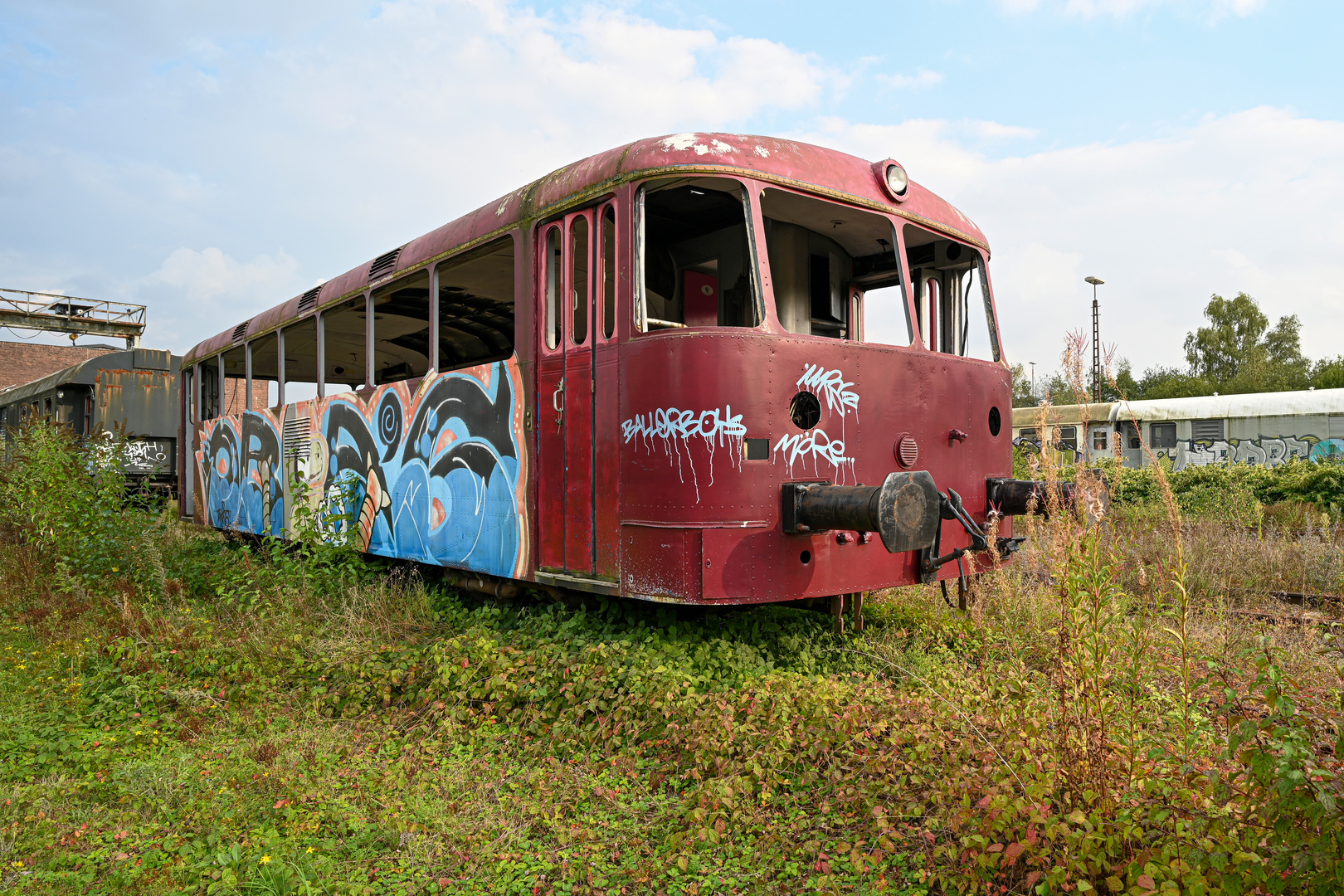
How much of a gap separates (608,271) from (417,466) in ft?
8.61

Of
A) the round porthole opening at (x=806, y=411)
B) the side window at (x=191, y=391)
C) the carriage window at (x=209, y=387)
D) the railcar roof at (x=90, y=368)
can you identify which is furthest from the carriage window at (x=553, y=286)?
the railcar roof at (x=90, y=368)

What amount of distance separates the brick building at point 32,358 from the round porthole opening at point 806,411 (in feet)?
125

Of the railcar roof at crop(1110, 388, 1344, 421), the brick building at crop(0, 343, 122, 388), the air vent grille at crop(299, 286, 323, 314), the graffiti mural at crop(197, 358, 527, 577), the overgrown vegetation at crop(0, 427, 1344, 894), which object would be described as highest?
the brick building at crop(0, 343, 122, 388)

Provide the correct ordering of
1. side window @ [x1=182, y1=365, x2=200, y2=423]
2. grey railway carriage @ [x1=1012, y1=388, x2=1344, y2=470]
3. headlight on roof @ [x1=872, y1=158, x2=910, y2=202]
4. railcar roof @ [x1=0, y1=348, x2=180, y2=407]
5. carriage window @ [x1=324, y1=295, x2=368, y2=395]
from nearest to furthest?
headlight on roof @ [x1=872, y1=158, x2=910, y2=202] → carriage window @ [x1=324, y1=295, x2=368, y2=395] → side window @ [x1=182, y1=365, x2=200, y2=423] → railcar roof @ [x1=0, y1=348, x2=180, y2=407] → grey railway carriage @ [x1=1012, y1=388, x2=1344, y2=470]

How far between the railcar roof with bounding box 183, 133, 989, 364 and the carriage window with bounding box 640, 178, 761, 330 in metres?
0.54

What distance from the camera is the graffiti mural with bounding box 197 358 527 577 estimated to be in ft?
18.0

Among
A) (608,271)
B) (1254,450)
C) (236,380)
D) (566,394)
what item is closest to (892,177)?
(608,271)

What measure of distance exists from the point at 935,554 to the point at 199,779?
3.93 m

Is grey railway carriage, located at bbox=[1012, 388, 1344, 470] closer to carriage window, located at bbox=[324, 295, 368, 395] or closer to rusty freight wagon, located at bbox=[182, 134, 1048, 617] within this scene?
rusty freight wagon, located at bbox=[182, 134, 1048, 617]

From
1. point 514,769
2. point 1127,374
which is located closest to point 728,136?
point 514,769

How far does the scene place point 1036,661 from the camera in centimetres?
492

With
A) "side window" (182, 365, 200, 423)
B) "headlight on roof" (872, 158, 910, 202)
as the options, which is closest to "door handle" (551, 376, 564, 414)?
"headlight on roof" (872, 158, 910, 202)

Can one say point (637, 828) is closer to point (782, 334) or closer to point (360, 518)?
point (782, 334)

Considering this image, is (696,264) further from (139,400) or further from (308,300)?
(139,400)
